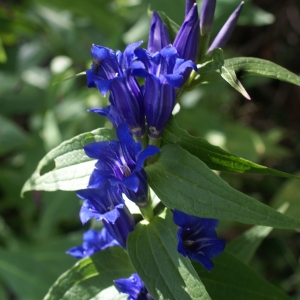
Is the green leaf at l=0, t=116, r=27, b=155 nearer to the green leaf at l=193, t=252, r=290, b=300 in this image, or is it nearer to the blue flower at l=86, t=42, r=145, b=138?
the blue flower at l=86, t=42, r=145, b=138

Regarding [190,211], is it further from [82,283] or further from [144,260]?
[82,283]

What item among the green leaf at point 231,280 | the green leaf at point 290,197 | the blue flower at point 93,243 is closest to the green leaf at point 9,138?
the blue flower at point 93,243

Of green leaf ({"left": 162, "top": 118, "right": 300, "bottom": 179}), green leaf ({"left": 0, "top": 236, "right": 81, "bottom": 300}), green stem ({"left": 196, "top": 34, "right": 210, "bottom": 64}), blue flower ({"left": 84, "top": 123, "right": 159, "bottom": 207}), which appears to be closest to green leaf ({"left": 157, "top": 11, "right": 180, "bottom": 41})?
green stem ({"left": 196, "top": 34, "right": 210, "bottom": 64})

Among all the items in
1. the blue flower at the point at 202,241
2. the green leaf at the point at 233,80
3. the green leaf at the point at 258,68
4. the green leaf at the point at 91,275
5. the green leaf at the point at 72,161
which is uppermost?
the green leaf at the point at 258,68

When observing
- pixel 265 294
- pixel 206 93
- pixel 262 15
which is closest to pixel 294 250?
pixel 206 93

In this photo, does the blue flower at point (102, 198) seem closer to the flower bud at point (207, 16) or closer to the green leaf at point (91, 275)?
the green leaf at point (91, 275)

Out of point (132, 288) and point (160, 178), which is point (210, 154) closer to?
point (160, 178)

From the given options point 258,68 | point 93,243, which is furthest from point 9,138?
point 258,68
